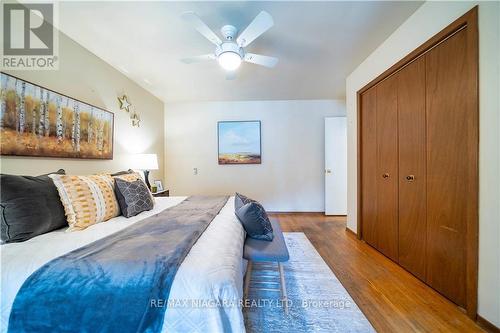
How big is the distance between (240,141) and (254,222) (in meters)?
2.71

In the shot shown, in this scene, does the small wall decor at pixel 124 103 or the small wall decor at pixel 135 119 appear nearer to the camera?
the small wall decor at pixel 124 103

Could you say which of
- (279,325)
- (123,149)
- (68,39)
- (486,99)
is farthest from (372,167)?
(68,39)

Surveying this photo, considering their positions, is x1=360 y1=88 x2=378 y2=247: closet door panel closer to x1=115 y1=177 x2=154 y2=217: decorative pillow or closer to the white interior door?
the white interior door

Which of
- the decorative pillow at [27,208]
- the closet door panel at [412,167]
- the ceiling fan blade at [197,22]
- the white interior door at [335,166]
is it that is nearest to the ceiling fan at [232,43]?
the ceiling fan blade at [197,22]

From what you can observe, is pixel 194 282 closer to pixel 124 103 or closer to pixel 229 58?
pixel 229 58

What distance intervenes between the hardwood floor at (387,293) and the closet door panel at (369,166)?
246mm

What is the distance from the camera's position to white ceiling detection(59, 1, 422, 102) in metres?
1.64

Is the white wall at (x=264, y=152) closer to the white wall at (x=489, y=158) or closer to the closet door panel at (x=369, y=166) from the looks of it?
the closet door panel at (x=369, y=166)

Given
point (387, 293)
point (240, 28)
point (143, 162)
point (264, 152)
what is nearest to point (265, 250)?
point (387, 293)

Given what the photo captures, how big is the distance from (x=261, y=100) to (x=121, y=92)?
2.47 metres

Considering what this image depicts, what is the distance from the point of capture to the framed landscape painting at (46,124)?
1.48m
